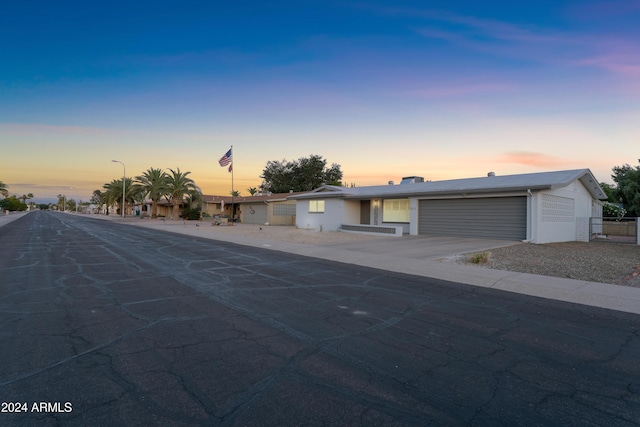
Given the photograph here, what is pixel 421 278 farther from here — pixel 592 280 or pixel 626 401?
pixel 626 401

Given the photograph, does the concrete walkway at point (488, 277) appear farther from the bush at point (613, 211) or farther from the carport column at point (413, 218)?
the bush at point (613, 211)

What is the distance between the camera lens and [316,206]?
32.0 meters

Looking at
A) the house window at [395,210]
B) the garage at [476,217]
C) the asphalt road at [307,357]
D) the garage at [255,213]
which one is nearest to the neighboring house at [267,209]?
the garage at [255,213]

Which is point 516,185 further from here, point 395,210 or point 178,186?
point 178,186

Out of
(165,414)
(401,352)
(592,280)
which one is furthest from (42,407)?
(592,280)

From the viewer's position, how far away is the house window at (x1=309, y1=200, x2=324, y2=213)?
103ft

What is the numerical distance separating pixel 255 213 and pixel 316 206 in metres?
15.0

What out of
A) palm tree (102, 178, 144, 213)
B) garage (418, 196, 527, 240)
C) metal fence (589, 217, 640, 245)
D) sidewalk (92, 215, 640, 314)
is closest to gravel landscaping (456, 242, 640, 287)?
sidewalk (92, 215, 640, 314)

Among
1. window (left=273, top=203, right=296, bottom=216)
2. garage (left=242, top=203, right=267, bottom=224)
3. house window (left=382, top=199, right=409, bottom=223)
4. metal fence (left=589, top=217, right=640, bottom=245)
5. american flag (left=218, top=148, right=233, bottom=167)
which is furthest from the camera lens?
garage (left=242, top=203, right=267, bottom=224)

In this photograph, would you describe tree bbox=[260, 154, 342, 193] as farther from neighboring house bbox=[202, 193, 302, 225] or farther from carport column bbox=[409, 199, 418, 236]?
carport column bbox=[409, 199, 418, 236]

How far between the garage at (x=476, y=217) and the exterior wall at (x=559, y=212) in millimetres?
664

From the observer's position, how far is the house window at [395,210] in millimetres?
27364

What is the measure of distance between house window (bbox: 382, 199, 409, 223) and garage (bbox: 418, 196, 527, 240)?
2.25 m

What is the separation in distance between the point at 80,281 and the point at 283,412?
313 inches
